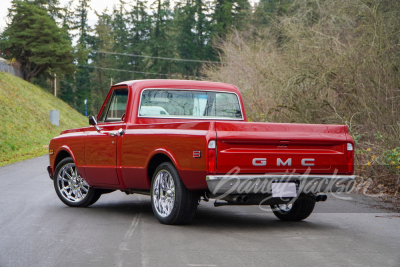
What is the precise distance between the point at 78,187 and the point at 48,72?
149 ft

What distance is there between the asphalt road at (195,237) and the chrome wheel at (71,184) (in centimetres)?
23

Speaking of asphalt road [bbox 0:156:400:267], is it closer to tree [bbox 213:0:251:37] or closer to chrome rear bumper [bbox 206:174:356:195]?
chrome rear bumper [bbox 206:174:356:195]

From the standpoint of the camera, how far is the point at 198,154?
6480 mm

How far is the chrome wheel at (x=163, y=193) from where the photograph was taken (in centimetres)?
713

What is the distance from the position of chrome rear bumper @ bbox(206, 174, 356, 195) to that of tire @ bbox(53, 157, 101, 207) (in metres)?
3.32

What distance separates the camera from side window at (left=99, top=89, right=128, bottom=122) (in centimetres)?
856

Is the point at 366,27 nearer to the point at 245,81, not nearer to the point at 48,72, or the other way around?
the point at 245,81

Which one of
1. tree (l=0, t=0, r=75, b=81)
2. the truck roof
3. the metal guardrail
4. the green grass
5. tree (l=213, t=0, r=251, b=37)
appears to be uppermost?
tree (l=213, t=0, r=251, b=37)

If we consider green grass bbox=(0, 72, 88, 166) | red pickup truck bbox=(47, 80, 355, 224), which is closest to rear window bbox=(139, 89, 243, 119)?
red pickup truck bbox=(47, 80, 355, 224)

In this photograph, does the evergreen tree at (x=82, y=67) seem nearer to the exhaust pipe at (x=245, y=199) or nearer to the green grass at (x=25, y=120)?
the green grass at (x=25, y=120)

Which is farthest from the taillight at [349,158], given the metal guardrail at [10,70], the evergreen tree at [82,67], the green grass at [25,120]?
the evergreen tree at [82,67]

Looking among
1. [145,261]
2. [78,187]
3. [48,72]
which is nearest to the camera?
[145,261]

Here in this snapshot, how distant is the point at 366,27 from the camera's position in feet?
47.5

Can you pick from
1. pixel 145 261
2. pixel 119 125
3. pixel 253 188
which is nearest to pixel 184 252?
pixel 145 261
